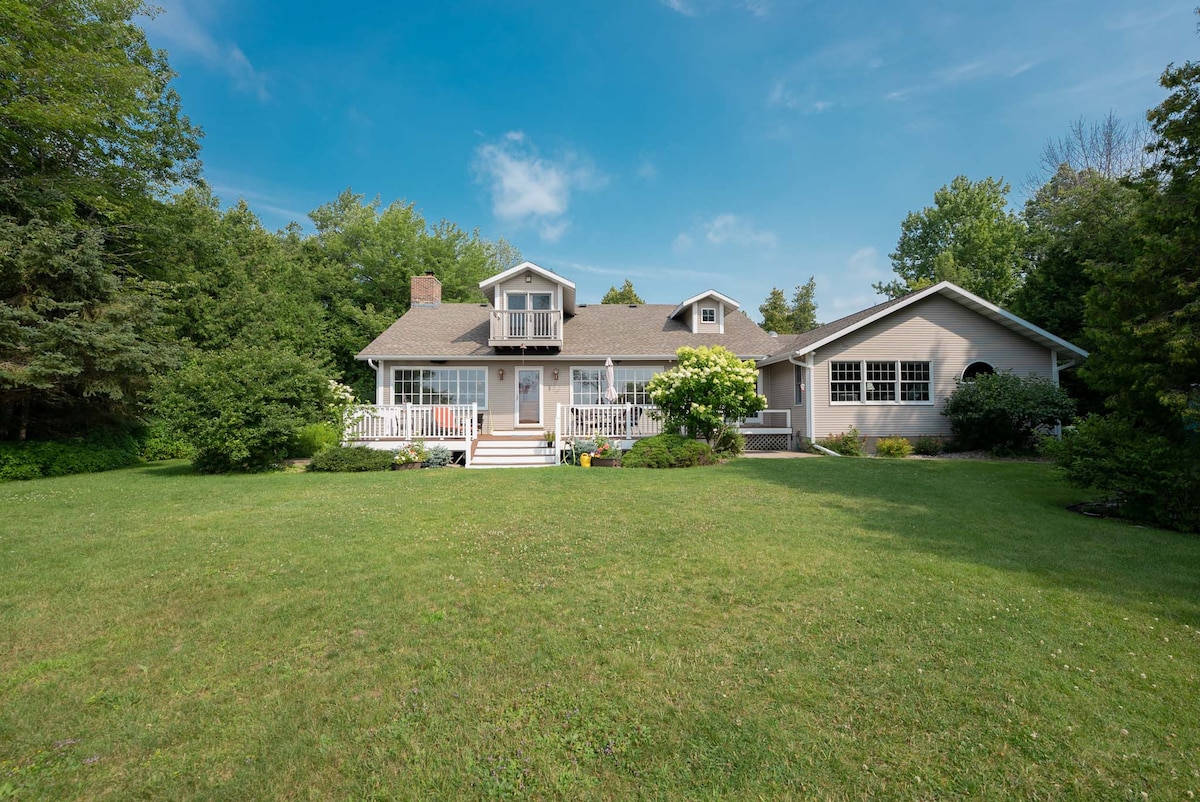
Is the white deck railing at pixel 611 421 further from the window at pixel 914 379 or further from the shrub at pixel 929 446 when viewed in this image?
the window at pixel 914 379

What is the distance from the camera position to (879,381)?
1658 cm

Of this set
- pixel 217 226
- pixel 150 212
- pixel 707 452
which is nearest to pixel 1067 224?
pixel 707 452

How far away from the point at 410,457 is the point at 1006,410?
1694 centimetres

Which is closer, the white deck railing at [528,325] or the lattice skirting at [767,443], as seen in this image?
the white deck railing at [528,325]

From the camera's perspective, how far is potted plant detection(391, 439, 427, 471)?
13039 mm

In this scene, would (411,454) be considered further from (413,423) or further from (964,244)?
(964,244)

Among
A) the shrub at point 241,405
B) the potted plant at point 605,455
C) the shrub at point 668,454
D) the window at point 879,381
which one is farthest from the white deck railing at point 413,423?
the window at point 879,381

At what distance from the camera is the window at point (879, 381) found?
1650cm

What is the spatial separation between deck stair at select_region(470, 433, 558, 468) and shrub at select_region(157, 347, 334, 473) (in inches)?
171

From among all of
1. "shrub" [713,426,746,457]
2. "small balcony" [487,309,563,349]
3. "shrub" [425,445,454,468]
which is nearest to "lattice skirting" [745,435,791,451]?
"shrub" [713,426,746,457]

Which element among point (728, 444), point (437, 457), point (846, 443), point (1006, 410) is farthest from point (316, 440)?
point (1006, 410)

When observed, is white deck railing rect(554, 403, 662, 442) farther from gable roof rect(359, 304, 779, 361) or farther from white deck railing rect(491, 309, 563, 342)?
white deck railing rect(491, 309, 563, 342)

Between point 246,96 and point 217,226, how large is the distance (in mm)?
6322

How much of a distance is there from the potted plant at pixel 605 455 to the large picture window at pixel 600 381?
15.0ft
